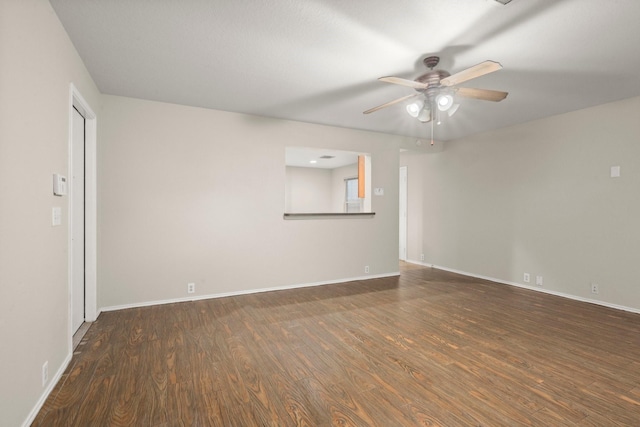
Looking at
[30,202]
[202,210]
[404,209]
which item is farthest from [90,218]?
[404,209]

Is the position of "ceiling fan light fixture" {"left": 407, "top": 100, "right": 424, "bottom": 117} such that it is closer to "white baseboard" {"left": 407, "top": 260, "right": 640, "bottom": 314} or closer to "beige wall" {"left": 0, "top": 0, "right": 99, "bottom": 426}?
"beige wall" {"left": 0, "top": 0, "right": 99, "bottom": 426}

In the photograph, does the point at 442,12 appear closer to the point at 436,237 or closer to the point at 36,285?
the point at 36,285

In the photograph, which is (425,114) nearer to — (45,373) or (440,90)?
(440,90)

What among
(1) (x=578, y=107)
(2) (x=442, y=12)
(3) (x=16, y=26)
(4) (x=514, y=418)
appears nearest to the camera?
(3) (x=16, y=26)

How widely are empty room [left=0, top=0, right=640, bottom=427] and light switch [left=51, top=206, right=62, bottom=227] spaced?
16 mm

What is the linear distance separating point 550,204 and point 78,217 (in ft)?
18.9

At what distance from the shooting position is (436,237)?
19.6ft

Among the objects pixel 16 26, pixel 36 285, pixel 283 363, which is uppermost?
pixel 16 26

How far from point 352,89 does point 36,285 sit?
3.06 meters

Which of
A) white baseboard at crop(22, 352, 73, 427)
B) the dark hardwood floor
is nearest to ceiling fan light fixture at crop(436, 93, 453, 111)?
the dark hardwood floor

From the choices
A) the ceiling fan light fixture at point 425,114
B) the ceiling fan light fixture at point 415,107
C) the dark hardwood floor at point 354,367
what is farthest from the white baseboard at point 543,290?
the ceiling fan light fixture at point 415,107

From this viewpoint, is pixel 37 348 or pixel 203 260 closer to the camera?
pixel 37 348

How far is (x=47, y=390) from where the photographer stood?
73.8 inches

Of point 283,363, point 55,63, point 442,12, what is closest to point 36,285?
point 55,63
